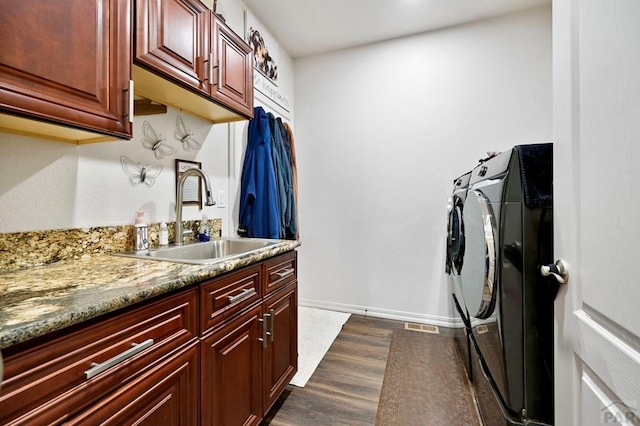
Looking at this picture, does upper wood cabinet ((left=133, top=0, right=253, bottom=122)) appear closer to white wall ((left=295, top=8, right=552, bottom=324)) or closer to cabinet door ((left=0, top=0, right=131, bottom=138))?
cabinet door ((left=0, top=0, right=131, bottom=138))

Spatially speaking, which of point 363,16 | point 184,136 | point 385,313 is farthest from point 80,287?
point 363,16

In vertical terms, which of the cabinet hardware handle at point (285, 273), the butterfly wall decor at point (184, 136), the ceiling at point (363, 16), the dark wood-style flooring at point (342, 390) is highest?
the ceiling at point (363, 16)

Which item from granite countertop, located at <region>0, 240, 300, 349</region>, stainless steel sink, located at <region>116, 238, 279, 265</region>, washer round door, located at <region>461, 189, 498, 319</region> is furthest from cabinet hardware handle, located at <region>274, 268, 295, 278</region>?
washer round door, located at <region>461, 189, 498, 319</region>

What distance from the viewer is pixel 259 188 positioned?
2.16 metres

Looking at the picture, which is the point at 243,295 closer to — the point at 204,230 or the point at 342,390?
the point at 204,230

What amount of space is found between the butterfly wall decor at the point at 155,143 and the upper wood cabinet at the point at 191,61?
168mm

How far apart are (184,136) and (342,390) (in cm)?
181

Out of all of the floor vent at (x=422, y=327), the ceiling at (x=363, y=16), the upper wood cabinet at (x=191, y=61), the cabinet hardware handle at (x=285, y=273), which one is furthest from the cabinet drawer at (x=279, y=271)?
the ceiling at (x=363, y=16)

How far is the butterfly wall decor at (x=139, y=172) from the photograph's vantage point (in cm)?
138

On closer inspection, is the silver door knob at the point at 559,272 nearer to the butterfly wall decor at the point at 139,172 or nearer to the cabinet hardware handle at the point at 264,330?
the cabinet hardware handle at the point at 264,330

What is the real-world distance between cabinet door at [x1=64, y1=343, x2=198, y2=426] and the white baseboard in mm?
2111

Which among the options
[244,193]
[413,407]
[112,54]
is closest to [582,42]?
[112,54]

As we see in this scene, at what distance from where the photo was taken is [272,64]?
2.65 m

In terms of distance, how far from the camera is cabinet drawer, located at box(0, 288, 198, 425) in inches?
21.3
